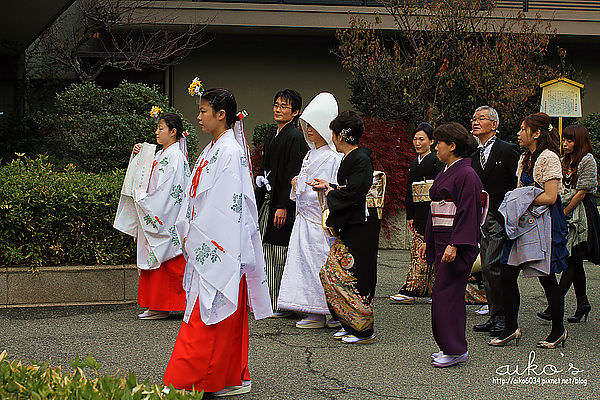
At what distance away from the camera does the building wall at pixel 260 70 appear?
1550 cm

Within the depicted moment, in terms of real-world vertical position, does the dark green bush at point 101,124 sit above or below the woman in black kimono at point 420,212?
above

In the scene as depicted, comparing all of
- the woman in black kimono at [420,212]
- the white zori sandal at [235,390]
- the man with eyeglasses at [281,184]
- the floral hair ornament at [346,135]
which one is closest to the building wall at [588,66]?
the woman in black kimono at [420,212]

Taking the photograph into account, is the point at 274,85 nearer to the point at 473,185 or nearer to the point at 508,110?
the point at 508,110

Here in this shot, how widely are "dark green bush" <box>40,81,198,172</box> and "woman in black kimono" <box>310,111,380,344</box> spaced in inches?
229

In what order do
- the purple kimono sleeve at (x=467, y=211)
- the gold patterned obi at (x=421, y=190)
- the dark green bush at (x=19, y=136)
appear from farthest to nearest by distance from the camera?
the dark green bush at (x=19, y=136) < the gold patterned obi at (x=421, y=190) < the purple kimono sleeve at (x=467, y=211)

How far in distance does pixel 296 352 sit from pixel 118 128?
640 centimetres

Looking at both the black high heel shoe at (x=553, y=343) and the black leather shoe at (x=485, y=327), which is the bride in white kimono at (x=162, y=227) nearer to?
the black leather shoe at (x=485, y=327)

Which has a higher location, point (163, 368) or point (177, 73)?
point (177, 73)

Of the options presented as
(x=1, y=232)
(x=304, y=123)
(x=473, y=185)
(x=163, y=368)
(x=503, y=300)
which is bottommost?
(x=163, y=368)

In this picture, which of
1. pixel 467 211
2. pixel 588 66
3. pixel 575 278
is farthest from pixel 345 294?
pixel 588 66

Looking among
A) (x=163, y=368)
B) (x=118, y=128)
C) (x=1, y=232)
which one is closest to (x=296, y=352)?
(x=163, y=368)

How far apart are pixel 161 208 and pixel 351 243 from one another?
1867mm

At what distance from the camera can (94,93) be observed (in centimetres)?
1142

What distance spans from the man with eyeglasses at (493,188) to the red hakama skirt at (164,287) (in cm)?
274
